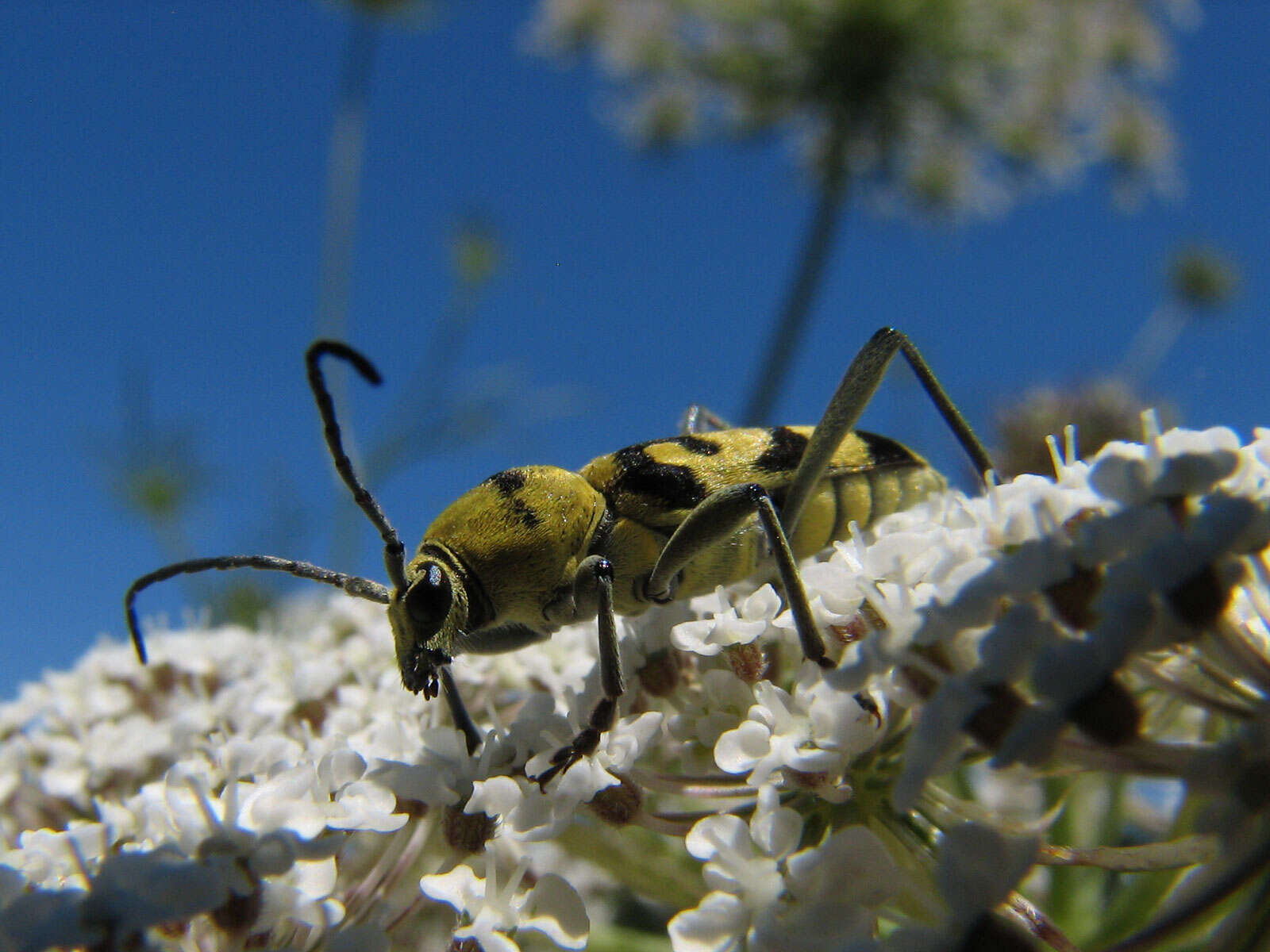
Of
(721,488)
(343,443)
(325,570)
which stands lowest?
(721,488)

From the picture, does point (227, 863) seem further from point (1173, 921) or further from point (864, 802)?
point (1173, 921)

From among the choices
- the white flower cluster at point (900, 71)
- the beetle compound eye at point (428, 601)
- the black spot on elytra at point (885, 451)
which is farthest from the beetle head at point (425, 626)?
the white flower cluster at point (900, 71)

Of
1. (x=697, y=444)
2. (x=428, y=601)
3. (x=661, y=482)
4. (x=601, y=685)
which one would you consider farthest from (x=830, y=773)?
(x=697, y=444)

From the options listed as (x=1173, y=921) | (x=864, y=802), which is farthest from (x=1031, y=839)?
(x=864, y=802)

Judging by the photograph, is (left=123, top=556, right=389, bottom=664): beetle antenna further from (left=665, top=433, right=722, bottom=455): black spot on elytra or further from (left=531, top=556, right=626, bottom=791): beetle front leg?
(left=665, top=433, right=722, bottom=455): black spot on elytra

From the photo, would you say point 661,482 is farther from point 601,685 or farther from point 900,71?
point 900,71

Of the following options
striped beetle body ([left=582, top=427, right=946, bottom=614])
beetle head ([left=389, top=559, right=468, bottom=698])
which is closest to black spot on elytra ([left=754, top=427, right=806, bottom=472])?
striped beetle body ([left=582, top=427, right=946, bottom=614])
